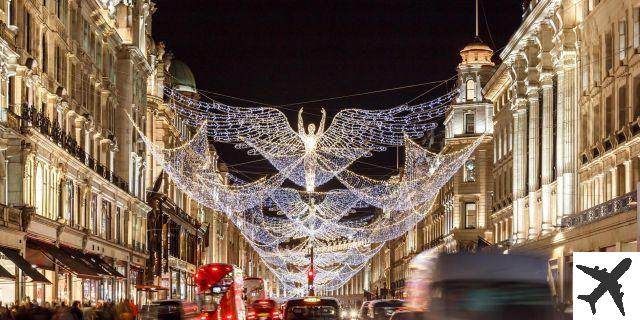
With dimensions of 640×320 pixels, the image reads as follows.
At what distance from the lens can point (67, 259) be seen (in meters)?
51.8

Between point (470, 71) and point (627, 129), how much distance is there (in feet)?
177

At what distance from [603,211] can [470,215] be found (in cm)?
5085

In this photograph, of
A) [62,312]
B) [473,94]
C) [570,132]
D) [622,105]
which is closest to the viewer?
[62,312]

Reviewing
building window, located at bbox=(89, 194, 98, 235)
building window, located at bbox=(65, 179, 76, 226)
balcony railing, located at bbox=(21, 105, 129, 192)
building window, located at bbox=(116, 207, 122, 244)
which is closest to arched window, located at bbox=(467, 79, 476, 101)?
building window, located at bbox=(116, 207, 122, 244)

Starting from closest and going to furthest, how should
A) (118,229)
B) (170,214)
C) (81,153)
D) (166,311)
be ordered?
(166,311) < (81,153) < (118,229) < (170,214)

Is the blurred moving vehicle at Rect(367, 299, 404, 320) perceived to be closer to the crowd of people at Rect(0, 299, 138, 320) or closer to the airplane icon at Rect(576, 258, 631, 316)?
the crowd of people at Rect(0, 299, 138, 320)

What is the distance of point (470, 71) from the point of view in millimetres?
101188

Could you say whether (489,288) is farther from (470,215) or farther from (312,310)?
(470,215)

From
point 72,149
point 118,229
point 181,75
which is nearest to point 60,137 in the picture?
point 72,149

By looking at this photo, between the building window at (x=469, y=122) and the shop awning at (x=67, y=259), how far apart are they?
52654 mm

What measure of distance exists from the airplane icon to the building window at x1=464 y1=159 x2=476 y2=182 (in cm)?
7983

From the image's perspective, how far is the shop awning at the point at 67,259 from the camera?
160ft

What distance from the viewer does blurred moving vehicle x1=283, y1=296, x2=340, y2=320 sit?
41.2 meters

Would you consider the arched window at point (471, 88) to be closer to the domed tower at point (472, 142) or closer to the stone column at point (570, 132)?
the domed tower at point (472, 142)
